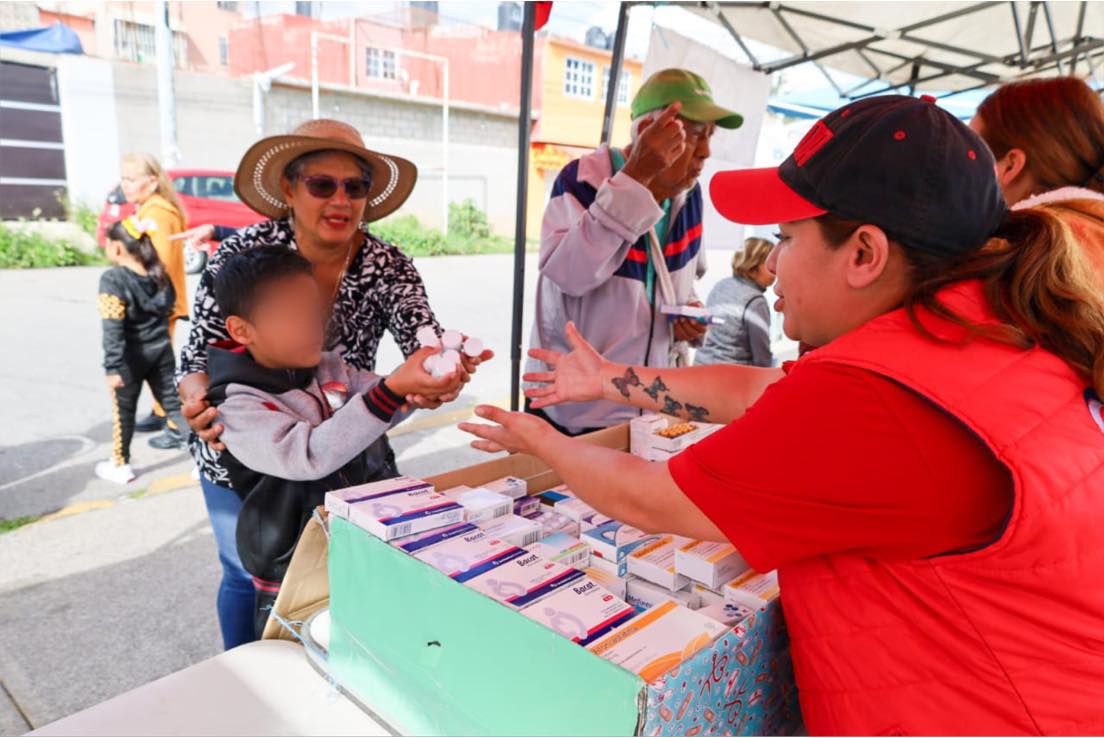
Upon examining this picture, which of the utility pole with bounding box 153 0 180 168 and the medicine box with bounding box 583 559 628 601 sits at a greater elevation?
the utility pole with bounding box 153 0 180 168

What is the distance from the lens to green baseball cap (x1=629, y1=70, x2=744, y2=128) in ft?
7.23

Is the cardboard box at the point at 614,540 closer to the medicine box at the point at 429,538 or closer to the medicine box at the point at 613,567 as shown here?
the medicine box at the point at 613,567

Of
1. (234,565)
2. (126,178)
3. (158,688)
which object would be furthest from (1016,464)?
(126,178)

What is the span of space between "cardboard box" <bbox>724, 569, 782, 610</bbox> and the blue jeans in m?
1.24

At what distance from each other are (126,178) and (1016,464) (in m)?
4.89

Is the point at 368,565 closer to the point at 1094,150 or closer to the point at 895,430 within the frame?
the point at 895,430

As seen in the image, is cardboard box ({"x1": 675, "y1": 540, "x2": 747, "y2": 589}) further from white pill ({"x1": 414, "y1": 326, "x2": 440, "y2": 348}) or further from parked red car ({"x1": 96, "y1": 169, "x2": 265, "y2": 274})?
parked red car ({"x1": 96, "y1": 169, "x2": 265, "y2": 274})

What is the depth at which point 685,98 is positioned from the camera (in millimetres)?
2225

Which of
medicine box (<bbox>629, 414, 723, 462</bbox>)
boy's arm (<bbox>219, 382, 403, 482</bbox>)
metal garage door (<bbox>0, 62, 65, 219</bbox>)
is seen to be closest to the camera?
boy's arm (<bbox>219, 382, 403, 482</bbox>)

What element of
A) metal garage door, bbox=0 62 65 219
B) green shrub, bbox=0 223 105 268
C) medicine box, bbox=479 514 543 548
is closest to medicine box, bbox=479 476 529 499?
medicine box, bbox=479 514 543 548

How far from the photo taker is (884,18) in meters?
4.79


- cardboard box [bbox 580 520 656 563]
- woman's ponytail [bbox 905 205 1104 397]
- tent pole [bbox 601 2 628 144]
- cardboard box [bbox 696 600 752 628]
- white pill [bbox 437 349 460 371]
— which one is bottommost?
cardboard box [bbox 696 600 752 628]

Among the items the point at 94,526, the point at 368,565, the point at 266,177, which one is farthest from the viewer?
the point at 94,526

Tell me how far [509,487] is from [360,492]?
32 cm
